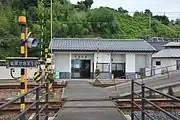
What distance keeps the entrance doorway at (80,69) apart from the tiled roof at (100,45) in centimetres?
170

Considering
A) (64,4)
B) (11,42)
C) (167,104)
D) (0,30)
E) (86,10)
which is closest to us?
(167,104)

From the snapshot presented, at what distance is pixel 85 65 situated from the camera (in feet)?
131

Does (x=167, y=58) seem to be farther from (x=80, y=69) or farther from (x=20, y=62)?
(x=20, y=62)

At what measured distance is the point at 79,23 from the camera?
63812 mm

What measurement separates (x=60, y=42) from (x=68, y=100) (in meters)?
27.0

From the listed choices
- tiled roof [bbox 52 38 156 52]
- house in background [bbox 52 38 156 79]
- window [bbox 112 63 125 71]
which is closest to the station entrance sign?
tiled roof [bbox 52 38 156 52]

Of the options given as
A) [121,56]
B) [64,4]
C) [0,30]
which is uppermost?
[64,4]

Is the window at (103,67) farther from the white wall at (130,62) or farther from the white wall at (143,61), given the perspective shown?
the white wall at (143,61)

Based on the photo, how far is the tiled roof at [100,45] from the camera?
126 feet

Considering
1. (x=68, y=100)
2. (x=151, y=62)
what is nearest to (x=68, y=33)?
(x=151, y=62)

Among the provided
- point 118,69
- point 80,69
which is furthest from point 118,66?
point 80,69

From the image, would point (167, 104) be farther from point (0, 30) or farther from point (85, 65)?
point (0, 30)

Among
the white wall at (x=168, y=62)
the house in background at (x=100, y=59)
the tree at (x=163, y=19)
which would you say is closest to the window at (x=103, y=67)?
the house in background at (x=100, y=59)

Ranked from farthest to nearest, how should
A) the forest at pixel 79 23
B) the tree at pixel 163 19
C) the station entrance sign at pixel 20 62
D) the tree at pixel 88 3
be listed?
the tree at pixel 163 19
the tree at pixel 88 3
the forest at pixel 79 23
the station entrance sign at pixel 20 62
